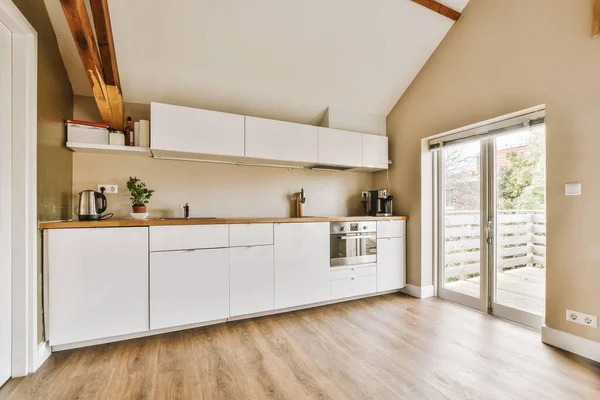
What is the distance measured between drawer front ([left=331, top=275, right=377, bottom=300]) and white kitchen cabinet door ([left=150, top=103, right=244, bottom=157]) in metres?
1.74

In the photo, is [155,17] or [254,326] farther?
[254,326]

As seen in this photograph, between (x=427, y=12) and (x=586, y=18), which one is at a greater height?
(x=427, y=12)

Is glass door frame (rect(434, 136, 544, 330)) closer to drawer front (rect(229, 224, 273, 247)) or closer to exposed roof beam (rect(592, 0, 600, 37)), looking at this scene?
exposed roof beam (rect(592, 0, 600, 37))

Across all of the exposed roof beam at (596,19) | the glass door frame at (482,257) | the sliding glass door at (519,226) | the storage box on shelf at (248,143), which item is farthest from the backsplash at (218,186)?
the exposed roof beam at (596,19)

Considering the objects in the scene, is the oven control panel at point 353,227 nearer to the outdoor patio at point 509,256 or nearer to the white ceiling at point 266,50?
the outdoor patio at point 509,256

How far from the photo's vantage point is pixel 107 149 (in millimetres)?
2453

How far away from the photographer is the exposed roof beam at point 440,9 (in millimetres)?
2696

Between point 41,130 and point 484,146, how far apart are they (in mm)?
3835

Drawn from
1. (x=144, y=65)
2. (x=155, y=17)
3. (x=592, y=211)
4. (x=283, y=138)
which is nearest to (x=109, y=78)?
(x=144, y=65)

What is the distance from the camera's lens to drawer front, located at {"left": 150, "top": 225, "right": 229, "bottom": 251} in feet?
7.36

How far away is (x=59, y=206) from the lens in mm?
2240

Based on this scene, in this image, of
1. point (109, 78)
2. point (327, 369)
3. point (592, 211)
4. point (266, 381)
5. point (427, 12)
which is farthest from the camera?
point (427, 12)

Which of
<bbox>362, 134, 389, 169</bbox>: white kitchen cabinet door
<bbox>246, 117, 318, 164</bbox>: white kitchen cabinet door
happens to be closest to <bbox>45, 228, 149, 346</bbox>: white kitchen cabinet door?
<bbox>246, 117, 318, 164</bbox>: white kitchen cabinet door

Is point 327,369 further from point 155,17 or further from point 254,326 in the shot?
point 155,17
